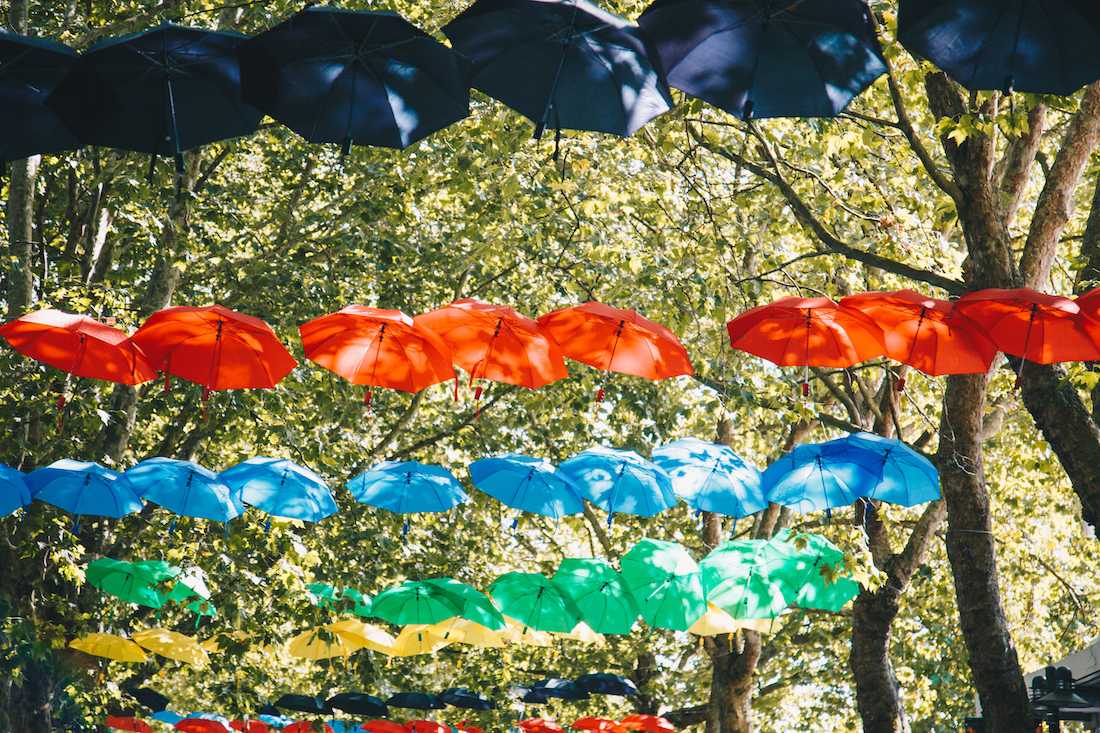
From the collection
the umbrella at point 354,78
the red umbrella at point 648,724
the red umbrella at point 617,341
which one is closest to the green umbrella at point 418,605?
the red umbrella at point 617,341

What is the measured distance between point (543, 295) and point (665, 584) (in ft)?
12.3

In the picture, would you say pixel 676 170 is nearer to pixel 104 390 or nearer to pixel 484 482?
pixel 484 482

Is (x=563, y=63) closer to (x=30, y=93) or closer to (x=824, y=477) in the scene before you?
(x=30, y=93)

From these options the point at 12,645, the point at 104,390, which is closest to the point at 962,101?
the point at 12,645

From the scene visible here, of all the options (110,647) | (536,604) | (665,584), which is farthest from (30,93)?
(110,647)

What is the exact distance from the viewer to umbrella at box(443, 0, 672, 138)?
545 cm

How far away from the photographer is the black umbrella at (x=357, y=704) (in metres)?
18.1

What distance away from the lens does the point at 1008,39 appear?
17.4ft

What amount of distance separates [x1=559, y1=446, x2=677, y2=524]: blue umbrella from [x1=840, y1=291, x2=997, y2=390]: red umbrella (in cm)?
396

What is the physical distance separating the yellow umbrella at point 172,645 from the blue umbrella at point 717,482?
7.17 meters

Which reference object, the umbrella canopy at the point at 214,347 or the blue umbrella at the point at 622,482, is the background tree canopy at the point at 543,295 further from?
the umbrella canopy at the point at 214,347

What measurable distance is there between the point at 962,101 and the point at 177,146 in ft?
19.0

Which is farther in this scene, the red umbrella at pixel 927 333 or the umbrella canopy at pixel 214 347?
the umbrella canopy at pixel 214 347

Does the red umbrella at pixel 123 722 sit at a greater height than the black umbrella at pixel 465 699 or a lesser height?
lesser
